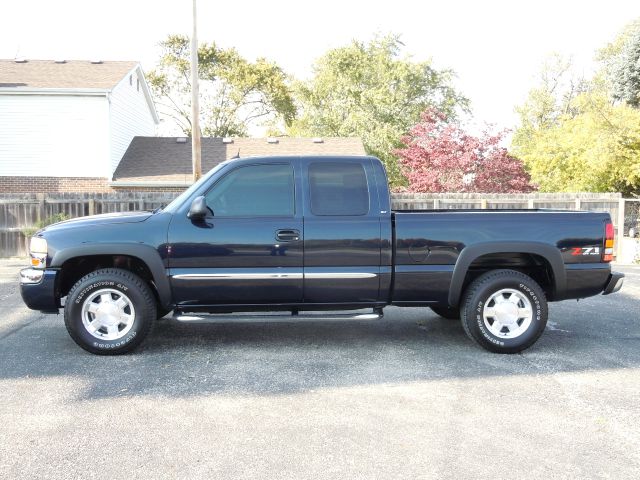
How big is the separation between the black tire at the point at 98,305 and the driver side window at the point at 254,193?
1.08 m

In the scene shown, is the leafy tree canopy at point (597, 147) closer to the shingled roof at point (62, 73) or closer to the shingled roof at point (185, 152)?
the shingled roof at point (185, 152)

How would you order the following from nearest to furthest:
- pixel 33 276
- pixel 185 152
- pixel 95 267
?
pixel 33 276 < pixel 95 267 < pixel 185 152

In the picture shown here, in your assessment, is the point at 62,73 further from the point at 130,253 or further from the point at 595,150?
the point at 595,150

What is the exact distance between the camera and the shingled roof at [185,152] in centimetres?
2150

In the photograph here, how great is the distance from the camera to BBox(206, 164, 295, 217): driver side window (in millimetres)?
5680

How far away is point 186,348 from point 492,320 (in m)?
3.05

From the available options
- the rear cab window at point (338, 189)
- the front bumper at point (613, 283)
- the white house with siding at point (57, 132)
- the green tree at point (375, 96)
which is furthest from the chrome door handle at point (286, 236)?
the green tree at point (375, 96)

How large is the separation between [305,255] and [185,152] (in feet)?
63.0

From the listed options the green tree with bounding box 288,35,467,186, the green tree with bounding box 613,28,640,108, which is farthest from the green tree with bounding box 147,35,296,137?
the green tree with bounding box 613,28,640,108

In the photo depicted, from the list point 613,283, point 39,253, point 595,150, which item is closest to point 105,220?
point 39,253

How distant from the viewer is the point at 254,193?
573 cm

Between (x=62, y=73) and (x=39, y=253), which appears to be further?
(x=62, y=73)

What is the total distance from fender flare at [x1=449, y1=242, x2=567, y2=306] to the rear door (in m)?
0.77

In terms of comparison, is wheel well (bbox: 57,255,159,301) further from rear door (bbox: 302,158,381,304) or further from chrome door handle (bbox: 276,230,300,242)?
rear door (bbox: 302,158,381,304)
